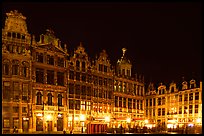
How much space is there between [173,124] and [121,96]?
9.78 meters

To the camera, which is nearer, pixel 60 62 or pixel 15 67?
pixel 15 67

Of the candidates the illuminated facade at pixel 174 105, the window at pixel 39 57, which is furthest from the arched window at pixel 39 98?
the illuminated facade at pixel 174 105

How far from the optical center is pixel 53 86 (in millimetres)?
41625

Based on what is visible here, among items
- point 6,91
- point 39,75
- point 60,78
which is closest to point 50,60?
point 39,75

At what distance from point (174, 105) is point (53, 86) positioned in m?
22.3

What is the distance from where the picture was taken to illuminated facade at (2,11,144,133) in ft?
124

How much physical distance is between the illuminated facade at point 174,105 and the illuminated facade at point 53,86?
597 centimetres

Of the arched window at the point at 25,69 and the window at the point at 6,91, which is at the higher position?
the arched window at the point at 25,69

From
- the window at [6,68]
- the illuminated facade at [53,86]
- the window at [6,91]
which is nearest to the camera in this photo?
the window at [6,91]

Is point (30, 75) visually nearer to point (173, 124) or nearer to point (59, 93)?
point (59, 93)

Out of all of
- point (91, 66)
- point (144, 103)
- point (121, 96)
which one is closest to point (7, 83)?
point (91, 66)

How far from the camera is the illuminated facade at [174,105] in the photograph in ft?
163

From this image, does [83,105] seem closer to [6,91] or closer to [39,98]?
[39,98]

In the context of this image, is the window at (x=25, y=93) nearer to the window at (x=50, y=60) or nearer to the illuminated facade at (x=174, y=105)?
the window at (x=50, y=60)
